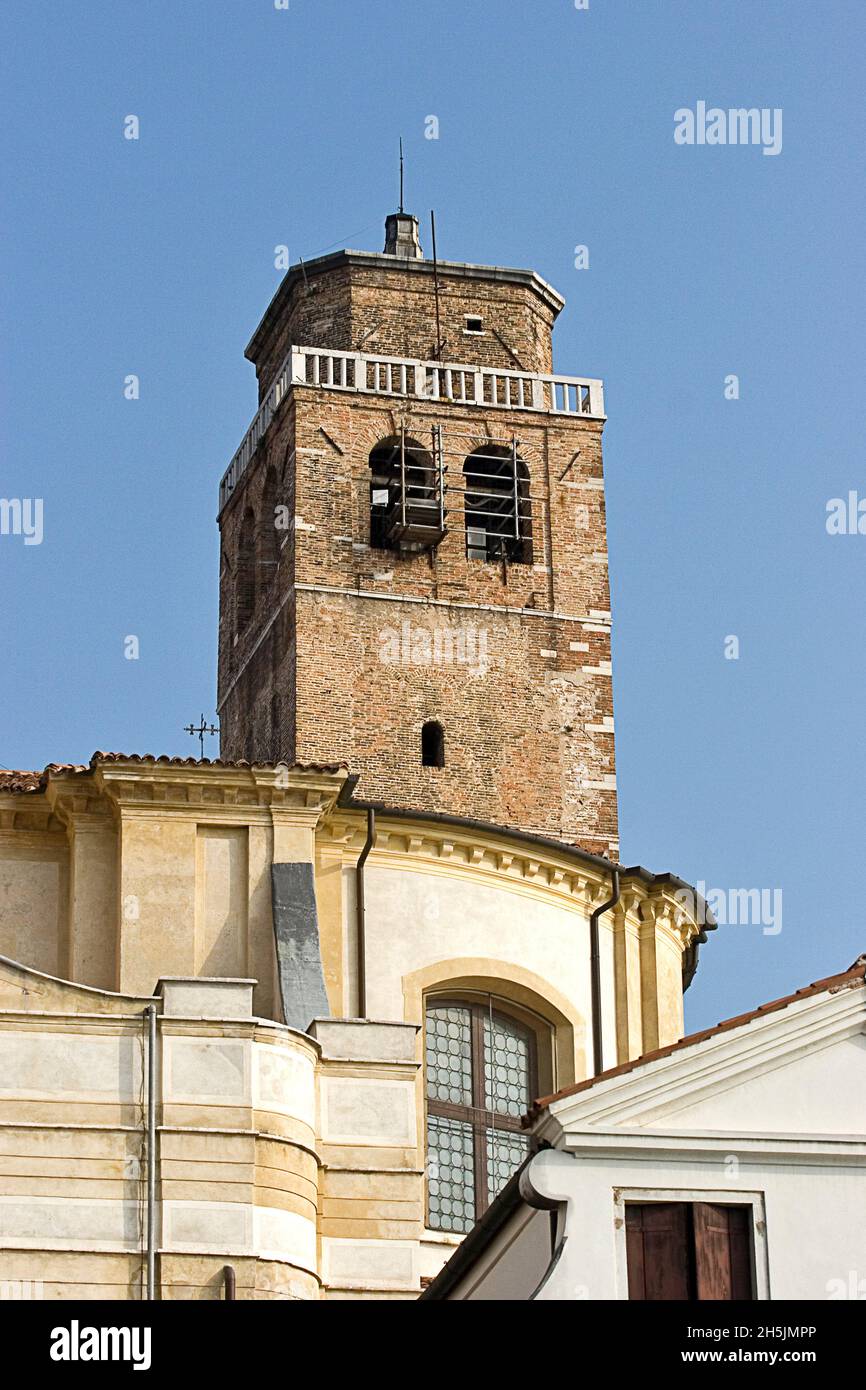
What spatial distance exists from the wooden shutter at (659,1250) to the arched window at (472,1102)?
13924mm

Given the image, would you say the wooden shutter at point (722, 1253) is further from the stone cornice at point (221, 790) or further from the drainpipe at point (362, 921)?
the drainpipe at point (362, 921)

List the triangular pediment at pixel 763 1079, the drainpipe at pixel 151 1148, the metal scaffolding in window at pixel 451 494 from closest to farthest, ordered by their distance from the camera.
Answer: the triangular pediment at pixel 763 1079, the drainpipe at pixel 151 1148, the metal scaffolding in window at pixel 451 494

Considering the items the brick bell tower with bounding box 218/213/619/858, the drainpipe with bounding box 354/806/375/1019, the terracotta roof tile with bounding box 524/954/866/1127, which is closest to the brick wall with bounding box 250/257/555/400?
the brick bell tower with bounding box 218/213/619/858

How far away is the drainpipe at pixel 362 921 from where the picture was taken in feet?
105

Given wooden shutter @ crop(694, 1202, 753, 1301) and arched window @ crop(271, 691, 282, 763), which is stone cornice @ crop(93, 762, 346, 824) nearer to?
wooden shutter @ crop(694, 1202, 753, 1301)

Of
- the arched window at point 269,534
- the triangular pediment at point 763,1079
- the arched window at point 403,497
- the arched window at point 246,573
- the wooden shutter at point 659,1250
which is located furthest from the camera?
the arched window at point 246,573

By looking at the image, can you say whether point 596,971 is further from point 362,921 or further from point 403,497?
point 403,497

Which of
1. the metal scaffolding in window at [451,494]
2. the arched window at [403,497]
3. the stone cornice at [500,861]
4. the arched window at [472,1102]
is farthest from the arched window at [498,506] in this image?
the arched window at [472,1102]

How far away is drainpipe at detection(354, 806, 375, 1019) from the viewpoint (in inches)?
1257

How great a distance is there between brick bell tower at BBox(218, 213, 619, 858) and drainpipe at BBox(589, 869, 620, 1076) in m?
10.7

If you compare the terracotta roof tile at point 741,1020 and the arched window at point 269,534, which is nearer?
the terracotta roof tile at point 741,1020

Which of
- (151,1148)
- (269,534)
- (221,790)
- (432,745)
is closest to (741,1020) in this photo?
(151,1148)

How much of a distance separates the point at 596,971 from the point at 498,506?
16365 millimetres
